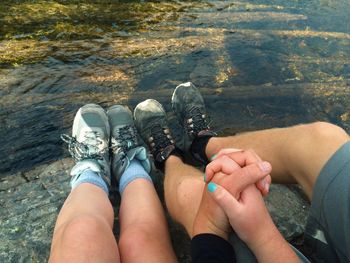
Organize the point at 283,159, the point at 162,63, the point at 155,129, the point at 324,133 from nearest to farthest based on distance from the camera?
the point at 324,133, the point at 283,159, the point at 155,129, the point at 162,63

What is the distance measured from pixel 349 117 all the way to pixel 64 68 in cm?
329

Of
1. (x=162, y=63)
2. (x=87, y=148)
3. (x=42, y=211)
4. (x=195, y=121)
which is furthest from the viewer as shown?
(x=162, y=63)

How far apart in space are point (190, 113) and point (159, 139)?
19.1 inches

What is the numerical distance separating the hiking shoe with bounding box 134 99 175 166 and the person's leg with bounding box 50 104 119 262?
347 millimetres

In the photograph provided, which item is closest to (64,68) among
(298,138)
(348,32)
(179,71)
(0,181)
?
(179,71)

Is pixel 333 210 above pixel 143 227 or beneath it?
above

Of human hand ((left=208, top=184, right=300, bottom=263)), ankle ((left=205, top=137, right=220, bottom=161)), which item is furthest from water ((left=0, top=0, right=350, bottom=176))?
human hand ((left=208, top=184, right=300, bottom=263))

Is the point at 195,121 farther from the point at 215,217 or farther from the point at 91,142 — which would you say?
the point at 215,217

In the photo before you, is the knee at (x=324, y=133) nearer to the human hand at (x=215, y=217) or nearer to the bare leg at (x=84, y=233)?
the human hand at (x=215, y=217)

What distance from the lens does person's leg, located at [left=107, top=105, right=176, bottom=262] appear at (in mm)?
2059

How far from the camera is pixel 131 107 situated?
13.1ft

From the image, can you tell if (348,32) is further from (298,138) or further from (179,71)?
(298,138)

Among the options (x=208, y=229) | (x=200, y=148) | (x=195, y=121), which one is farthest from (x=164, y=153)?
(x=208, y=229)

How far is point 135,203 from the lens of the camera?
246 centimetres
